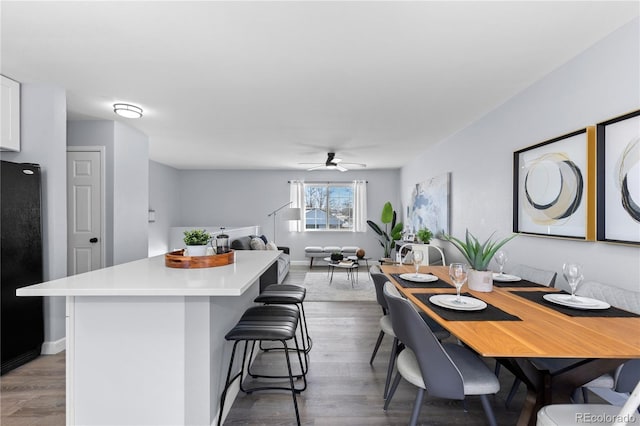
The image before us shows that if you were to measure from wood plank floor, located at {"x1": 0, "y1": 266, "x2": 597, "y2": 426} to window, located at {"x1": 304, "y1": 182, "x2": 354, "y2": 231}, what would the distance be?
5.01m

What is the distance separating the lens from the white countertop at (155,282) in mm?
1327

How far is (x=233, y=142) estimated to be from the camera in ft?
15.4

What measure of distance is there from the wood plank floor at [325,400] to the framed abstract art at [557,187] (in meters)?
1.22

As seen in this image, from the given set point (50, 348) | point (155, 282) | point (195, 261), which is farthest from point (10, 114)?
point (155, 282)

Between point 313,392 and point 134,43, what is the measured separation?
265 centimetres

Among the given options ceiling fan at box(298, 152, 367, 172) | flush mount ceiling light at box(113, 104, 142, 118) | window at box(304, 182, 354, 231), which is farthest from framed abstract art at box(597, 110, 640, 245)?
window at box(304, 182, 354, 231)

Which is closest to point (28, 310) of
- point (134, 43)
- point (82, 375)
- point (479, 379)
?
point (82, 375)

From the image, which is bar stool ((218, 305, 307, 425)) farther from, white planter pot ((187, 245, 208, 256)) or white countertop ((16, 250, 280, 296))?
white planter pot ((187, 245, 208, 256))

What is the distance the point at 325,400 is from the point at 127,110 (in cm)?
325

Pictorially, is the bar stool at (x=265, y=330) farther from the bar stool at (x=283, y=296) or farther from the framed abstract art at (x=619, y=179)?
the framed abstract art at (x=619, y=179)

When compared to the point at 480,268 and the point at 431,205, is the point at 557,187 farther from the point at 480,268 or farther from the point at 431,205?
the point at 431,205

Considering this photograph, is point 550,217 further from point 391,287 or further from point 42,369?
point 42,369

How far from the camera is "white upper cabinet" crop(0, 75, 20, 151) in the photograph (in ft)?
8.20

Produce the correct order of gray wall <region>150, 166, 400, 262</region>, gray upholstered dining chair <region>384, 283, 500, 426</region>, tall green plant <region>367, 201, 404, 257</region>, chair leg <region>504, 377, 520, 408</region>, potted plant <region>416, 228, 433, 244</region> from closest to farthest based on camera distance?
gray upholstered dining chair <region>384, 283, 500, 426</region> < chair leg <region>504, 377, 520, 408</region> < potted plant <region>416, 228, 433, 244</region> < tall green plant <region>367, 201, 404, 257</region> < gray wall <region>150, 166, 400, 262</region>
